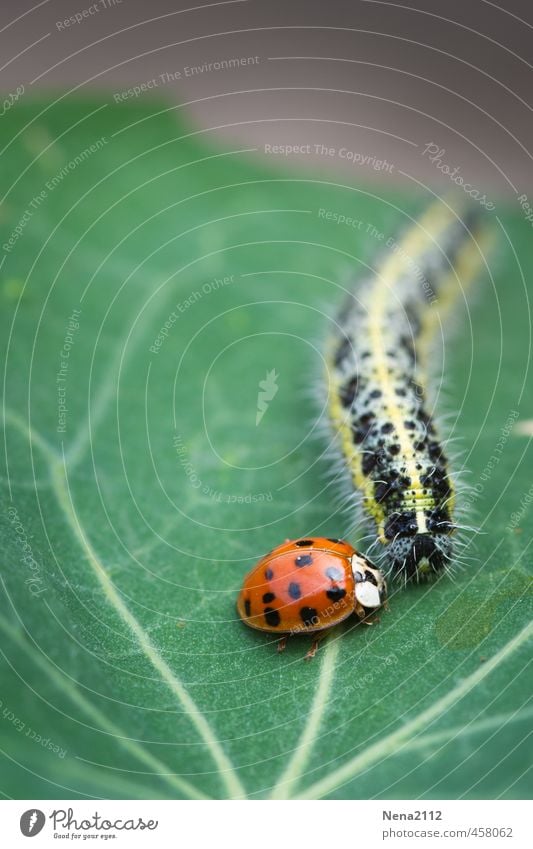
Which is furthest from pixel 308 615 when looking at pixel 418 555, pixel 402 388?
pixel 402 388

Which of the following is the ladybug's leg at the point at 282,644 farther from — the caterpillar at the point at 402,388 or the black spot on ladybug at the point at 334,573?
the caterpillar at the point at 402,388

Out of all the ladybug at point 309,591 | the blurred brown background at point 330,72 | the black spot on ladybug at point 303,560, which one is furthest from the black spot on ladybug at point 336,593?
the blurred brown background at point 330,72

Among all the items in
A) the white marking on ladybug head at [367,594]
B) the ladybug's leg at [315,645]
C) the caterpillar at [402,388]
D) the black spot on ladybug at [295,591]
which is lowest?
the ladybug's leg at [315,645]

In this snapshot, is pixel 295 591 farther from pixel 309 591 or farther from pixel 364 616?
pixel 364 616

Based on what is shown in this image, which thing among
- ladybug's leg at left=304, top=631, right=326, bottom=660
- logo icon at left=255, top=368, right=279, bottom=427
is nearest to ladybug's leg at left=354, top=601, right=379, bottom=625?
ladybug's leg at left=304, top=631, right=326, bottom=660

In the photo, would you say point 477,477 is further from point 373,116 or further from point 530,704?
point 373,116

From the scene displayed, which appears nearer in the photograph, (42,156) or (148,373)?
(148,373)

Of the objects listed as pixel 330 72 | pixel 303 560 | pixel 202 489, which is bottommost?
pixel 303 560

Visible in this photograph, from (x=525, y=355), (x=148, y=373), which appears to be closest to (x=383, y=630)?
(x=148, y=373)
